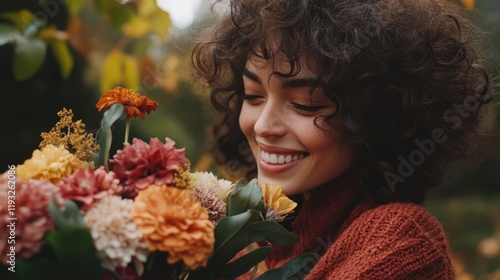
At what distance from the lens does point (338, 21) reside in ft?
4.15

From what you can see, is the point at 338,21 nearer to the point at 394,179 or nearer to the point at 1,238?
the point at 394,179

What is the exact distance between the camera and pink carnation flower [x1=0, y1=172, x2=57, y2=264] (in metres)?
0.81

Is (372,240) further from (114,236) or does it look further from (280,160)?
(114,236)

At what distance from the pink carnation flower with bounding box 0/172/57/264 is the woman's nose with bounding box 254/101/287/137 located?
534 millimetres

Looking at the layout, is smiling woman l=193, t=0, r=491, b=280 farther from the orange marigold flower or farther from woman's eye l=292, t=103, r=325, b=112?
the orange marigold flower

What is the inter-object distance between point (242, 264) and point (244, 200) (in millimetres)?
103

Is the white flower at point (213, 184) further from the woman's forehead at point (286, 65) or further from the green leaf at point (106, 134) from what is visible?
the woman's forehead at point (286, 65)

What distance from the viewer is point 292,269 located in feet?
3.73

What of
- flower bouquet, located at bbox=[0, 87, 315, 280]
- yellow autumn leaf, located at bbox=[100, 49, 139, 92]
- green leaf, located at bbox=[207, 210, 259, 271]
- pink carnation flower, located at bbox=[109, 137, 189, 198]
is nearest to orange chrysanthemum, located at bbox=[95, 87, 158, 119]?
flower bouquet, located at bbox=[0, 87, 315, 280]

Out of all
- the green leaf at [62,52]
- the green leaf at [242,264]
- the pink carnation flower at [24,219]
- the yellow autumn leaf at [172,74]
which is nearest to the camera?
the pink carnation flower at [24,219]

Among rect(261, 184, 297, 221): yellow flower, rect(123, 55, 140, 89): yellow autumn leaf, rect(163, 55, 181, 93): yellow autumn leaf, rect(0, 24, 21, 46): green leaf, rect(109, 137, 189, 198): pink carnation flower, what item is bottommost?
rect(261, 184, 297, 221): yellow flower

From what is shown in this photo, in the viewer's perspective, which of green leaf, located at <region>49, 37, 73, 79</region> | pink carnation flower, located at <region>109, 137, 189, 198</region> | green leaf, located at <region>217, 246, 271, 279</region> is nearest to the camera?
pink carnation flower, located at <region>109, 137, 189, 198</region>

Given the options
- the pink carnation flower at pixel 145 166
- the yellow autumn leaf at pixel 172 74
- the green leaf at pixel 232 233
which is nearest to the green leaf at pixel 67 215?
the pink carnation flower at pixel 145 166

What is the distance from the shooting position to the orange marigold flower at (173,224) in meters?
0.85
